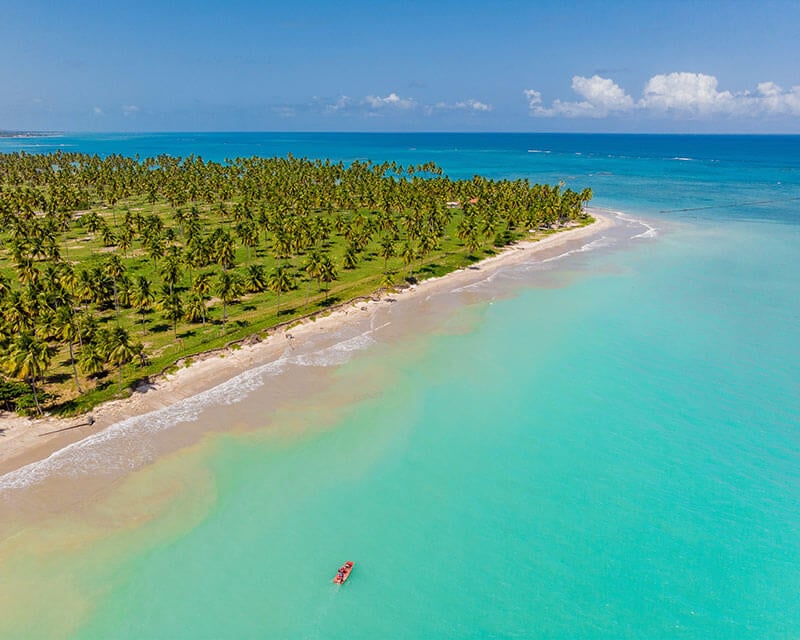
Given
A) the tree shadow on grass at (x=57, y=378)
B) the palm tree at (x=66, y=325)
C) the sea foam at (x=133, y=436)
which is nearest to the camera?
the sea foam at (x=133, y=436)

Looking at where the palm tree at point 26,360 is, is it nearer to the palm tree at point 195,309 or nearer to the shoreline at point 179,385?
the shoreline at point 179,385

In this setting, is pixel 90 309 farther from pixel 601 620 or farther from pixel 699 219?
pixel 699 219

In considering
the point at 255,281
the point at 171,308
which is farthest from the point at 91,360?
the point at 255,281

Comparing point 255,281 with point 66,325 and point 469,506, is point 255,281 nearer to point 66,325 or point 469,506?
point 66,325

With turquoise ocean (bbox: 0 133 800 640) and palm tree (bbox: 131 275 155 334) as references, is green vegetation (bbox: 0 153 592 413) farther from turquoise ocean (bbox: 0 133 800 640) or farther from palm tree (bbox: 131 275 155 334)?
turquoise ocean (bbox: 0 133 800 640)

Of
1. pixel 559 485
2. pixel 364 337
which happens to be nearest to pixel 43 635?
pixel 559 485

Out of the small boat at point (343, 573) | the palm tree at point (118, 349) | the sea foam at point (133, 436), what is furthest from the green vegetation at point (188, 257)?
the small boat at point (343, 573)
